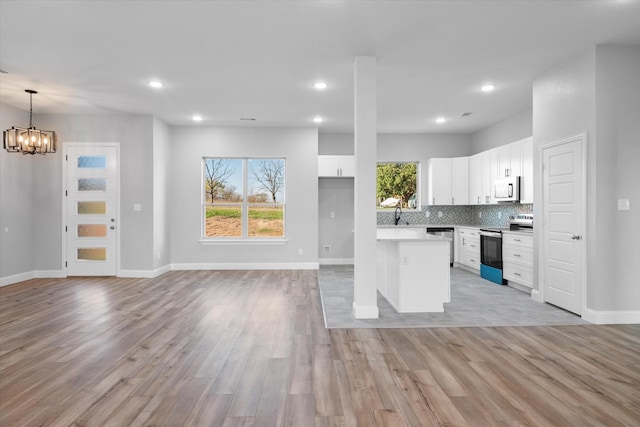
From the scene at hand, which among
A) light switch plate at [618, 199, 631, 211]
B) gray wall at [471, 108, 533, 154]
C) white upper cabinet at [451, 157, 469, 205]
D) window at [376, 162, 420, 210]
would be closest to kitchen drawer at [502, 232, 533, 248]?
light switch plate at [618, 199, 631, 211]

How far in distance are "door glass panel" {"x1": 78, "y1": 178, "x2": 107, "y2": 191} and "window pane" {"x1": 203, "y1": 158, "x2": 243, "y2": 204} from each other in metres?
1.87

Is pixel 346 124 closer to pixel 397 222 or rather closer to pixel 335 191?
pixel 335 191

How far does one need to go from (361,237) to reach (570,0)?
2.80 m

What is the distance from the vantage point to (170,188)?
7.59 m

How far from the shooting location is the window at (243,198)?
7848 millimetres

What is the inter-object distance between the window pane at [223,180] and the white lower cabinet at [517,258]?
5056 mm

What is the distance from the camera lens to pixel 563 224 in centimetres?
441

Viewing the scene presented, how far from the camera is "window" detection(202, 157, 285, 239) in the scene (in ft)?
25.7

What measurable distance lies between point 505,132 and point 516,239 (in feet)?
8.31

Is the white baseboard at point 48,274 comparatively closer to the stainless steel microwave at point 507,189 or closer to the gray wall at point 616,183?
the stainless steel microwave at point 507,189

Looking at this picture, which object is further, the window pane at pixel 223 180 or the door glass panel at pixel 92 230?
the window pane at pixel 223 180

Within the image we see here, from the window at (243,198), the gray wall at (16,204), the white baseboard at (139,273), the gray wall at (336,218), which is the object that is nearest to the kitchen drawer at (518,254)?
the gray wall at (336,218)

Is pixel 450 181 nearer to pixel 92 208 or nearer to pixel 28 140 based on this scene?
pixel 92 208

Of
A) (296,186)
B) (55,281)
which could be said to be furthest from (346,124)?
(55,281)
